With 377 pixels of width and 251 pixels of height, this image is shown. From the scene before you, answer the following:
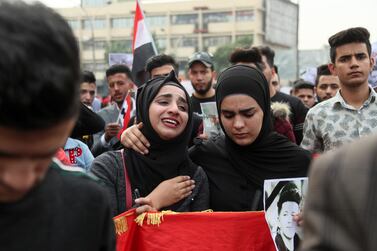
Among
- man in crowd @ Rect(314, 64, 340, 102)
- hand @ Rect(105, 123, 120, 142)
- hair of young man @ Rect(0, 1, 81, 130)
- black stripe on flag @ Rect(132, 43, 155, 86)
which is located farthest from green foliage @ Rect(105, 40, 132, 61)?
hair of young man @ Rect(0, 1, 81, 130)

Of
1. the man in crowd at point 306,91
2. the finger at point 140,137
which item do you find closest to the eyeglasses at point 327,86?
the man in crowd at point 306,91

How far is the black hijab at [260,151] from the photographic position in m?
2.92

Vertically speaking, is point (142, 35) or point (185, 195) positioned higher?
point (142, 35)

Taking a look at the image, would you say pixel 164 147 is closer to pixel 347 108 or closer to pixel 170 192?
pixel 170 192

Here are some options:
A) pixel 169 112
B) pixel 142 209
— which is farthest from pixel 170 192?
pixel 169 112

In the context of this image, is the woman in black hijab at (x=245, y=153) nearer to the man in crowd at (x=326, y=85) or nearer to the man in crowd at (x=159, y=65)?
the man in crowd at (x=159, y=65)

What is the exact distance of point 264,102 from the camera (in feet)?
9.95

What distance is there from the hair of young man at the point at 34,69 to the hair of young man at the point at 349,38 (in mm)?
3112

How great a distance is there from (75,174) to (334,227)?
713 mm

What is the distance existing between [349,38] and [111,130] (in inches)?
87.6

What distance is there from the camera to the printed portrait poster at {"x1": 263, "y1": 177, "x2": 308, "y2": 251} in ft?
8.44

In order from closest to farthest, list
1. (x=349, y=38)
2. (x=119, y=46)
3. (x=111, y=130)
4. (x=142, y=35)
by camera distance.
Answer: (x=349, y=38) → (x=111, y=130) → (x=142, y=35) → (x=119, y=46)

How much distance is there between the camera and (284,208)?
260cm

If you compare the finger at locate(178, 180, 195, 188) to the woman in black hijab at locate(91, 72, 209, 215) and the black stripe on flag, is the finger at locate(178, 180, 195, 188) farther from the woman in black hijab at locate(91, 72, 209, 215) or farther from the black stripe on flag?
the black stripe on flag
